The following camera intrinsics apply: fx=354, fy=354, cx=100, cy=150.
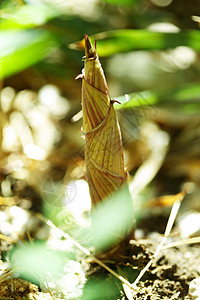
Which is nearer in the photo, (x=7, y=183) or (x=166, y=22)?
(x=7, y=183)

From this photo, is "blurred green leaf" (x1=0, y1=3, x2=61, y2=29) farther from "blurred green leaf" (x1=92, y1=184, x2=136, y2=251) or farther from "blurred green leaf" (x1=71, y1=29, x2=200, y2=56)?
"blurred green leaf" (x1=92, y1=184, x2=136, y2=251)

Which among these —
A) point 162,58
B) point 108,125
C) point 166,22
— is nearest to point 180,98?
point 162,58

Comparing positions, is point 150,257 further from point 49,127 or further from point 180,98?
point 49,127

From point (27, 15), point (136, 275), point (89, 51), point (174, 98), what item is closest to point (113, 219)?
point (136, 275)

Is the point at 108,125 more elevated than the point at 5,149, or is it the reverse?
the point at 108,125

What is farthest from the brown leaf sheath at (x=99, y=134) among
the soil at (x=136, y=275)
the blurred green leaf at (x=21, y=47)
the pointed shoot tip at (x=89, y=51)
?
the blurred green leaf at (x=21, y=47)

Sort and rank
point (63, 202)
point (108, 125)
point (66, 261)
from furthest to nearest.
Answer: point (63, 202)
point (66, 261)
point (108, 125)
